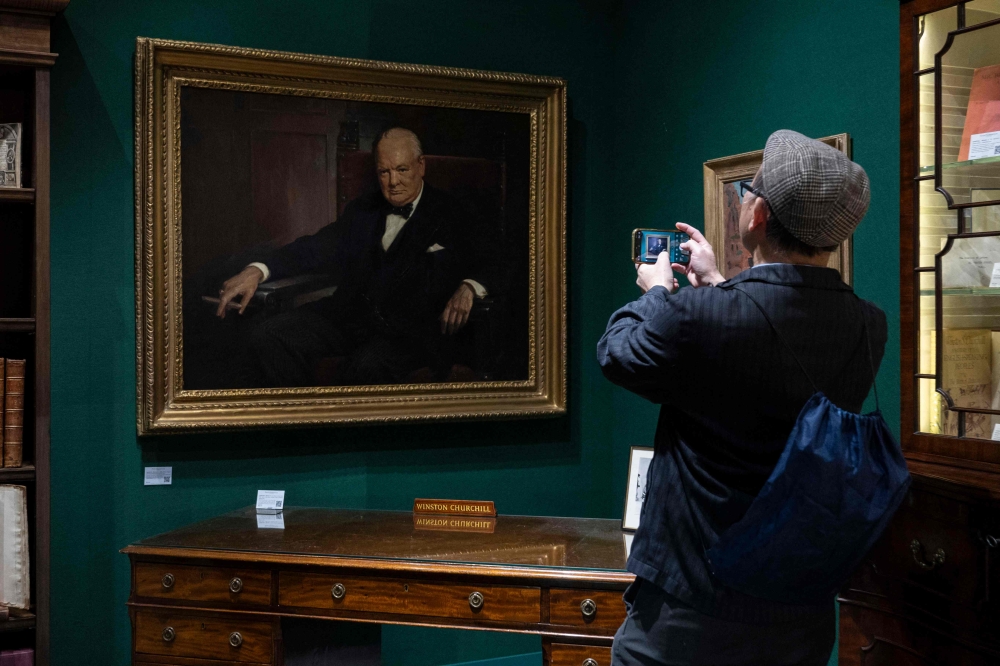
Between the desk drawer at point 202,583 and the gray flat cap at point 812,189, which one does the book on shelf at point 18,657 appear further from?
the gray flat cap at point 812,189

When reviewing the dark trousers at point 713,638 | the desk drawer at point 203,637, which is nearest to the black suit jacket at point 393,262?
the desk drawer at point 203,637

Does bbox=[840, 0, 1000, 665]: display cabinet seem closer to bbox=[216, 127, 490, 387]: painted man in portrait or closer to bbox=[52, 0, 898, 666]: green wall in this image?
bbox=[52, 0, 898, 666]: green wall

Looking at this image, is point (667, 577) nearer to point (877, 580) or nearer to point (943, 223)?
point (877, 580)

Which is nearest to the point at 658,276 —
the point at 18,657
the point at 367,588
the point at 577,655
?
the point at 577,655

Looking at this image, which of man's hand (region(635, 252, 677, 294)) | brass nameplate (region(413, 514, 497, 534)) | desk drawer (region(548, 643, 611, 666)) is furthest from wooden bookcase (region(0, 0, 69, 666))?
man's hand (region(635, 252, 677, 294))

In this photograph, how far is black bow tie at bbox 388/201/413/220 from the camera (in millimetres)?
3971

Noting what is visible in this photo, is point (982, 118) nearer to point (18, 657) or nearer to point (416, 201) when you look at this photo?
point (416, 201)

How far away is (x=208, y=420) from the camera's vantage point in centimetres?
369

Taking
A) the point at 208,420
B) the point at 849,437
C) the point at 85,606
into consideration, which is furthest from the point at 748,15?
the point at 85,606

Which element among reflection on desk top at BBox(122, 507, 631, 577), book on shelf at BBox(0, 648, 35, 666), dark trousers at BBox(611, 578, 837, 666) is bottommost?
book on shelf at BBox(0, 648, 35, 666)

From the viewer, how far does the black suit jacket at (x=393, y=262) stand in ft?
12.7

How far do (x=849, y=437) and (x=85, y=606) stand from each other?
3.24 meters

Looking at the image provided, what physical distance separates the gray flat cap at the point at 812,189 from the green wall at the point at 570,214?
1.40 m

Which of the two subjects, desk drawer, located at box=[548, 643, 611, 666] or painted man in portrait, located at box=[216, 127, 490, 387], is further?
painted man in portrait, located at box=[216, 127, 490, 387]
